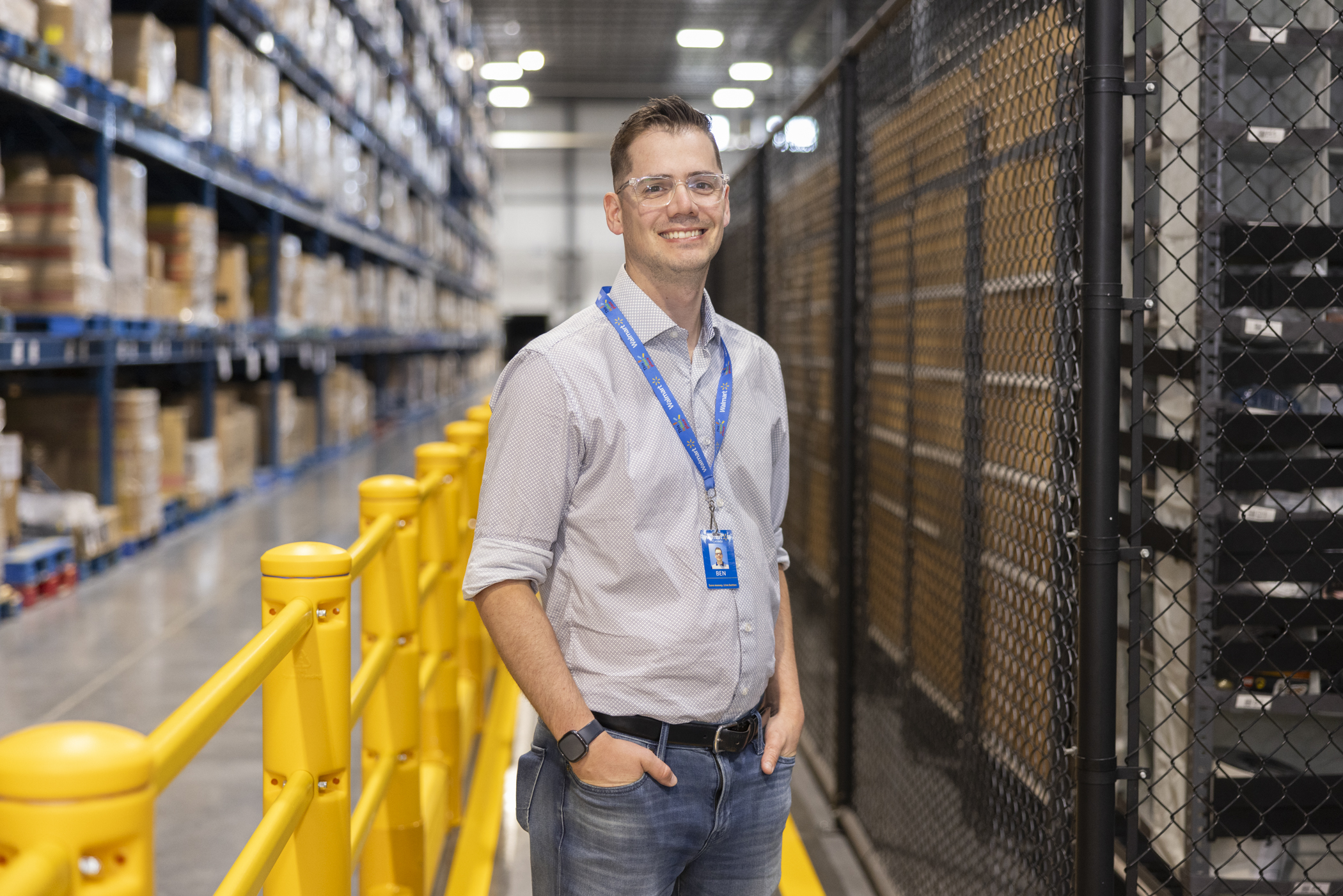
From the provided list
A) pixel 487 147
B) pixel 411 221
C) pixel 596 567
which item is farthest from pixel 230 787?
pixel 487 147

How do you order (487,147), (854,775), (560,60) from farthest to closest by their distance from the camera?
(560,60)
(487,147)
(854,775)

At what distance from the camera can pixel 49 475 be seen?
22.3 ft

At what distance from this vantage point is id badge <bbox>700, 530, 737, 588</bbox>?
1.82 meters

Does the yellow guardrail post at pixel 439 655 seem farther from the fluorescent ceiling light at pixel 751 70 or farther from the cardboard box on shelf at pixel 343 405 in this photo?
the fluorescent ceiling light at pixel 751 70

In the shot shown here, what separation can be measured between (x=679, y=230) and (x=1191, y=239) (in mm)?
1864

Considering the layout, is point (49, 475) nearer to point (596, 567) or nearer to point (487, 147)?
point (596, 567)

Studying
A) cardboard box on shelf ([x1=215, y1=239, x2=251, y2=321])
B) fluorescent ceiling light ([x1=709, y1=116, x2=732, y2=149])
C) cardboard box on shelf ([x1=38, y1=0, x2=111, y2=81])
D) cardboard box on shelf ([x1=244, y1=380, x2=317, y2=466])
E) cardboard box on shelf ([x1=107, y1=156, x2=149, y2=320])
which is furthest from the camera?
fluorescent ceiling light ([x1=709, y1=116, x2=732, y2=149])

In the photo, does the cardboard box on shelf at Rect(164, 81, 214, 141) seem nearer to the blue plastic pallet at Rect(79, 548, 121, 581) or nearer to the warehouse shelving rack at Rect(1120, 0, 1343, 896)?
the blue plastic pallet at Rect(79, 548, 121, 581)

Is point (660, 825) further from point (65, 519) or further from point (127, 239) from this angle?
point (127, 239)

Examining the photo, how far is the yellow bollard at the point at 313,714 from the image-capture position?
1.88 m

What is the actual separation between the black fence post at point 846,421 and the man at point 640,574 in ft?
6.58

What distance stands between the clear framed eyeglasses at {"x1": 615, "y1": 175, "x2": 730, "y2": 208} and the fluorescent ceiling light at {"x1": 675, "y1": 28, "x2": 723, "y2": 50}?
2442 centimetres

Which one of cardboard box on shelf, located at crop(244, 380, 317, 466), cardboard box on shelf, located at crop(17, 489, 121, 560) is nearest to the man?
cardboard box on shelf, located at crop(17, 489, 121, 560)

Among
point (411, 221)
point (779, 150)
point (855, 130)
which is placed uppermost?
point (411, 221)
